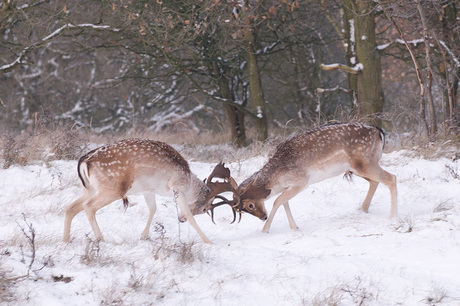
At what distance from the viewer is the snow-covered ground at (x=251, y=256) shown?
430 cm

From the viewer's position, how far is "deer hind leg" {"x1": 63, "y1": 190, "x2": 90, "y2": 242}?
590 cm

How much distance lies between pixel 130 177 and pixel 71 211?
74 centimetres

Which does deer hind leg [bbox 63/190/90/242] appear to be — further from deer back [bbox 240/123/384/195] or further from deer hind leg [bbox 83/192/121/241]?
deer back [bbox 240/123/384/195]

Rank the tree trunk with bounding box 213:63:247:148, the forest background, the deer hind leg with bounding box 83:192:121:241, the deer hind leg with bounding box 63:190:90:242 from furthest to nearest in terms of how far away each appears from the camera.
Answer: the tree trunk with bounding box 213:63:247:148 → the forest background → the deer hind leg with bounding box 83:192:121:241 → the deer hind leg with bounding box 63:190:90:242

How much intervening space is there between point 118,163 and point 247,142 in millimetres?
9028

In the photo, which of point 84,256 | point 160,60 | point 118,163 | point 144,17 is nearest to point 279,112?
point 160,60

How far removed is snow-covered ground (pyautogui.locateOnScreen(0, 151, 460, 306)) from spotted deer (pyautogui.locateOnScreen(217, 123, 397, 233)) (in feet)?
1.25

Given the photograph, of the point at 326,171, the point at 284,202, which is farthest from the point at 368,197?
the point at 284,202

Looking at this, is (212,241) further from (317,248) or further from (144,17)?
(144,17)

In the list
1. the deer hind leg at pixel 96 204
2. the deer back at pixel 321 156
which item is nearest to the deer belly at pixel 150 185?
the deer hind leg at pixel 96 204

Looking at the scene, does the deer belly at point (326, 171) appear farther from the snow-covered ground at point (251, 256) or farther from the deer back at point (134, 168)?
the deer back at point (134, 168)

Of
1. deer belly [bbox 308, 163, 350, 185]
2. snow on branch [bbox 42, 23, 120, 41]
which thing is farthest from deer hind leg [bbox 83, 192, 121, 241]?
snow on branch [bbox 42, 23, 120, 41]

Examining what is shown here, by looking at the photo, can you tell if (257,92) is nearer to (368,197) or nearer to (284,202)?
(368,197)

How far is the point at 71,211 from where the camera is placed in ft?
19.9
